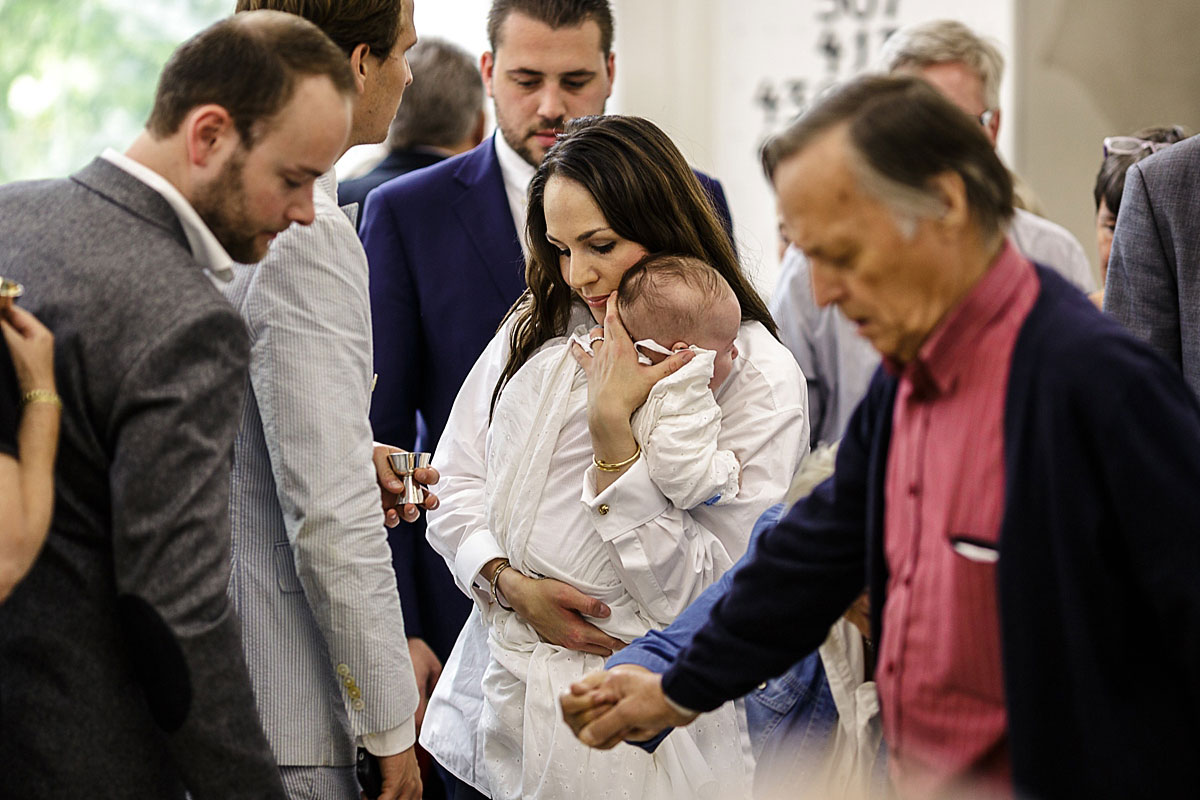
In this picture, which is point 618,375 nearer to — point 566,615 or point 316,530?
point 566,615

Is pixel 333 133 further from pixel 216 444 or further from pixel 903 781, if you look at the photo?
pixel 903 781

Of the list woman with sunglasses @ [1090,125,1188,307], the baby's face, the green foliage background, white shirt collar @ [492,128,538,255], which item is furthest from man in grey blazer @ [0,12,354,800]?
the green foliage background

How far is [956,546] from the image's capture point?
1.14 m

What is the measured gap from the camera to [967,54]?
3.54m

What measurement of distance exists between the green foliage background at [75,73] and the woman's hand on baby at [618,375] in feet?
11.2

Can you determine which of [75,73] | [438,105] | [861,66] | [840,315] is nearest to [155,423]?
[840,315]

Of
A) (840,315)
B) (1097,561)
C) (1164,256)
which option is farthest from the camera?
(840,315)

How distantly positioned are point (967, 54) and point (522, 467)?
2.17m

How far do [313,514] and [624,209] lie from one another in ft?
2.23

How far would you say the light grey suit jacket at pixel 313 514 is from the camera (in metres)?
1.69

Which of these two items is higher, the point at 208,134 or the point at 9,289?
the point at 208,134

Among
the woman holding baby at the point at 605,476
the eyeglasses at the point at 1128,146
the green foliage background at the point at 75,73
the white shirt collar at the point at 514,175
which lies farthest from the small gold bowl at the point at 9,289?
the green foliage background at the point at 75,73

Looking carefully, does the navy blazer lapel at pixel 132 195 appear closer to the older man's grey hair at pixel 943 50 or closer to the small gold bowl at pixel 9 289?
the small gold bowl at pixel 9 289

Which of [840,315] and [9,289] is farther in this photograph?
[840,315]
